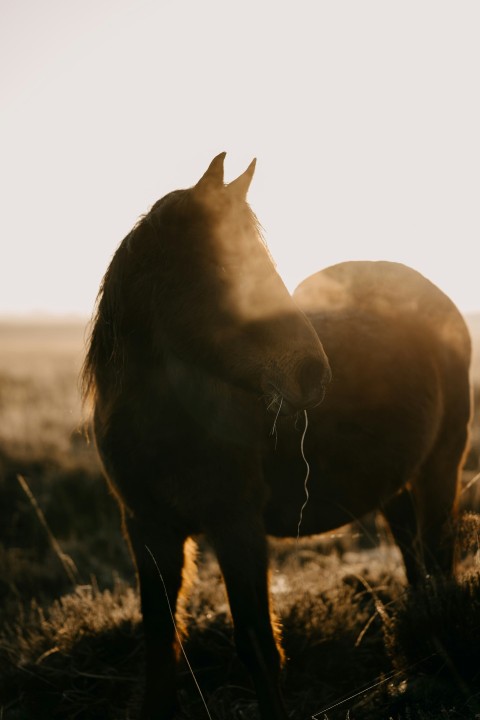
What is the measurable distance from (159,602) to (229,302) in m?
1.50

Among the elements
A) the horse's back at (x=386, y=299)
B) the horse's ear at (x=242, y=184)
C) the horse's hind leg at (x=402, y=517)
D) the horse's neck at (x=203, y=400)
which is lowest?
the horse's hind leg at (x=402, y=517)

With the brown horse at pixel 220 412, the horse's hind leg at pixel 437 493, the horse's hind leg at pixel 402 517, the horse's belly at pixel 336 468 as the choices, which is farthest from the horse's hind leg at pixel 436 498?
the brown horse at pixel 220 412

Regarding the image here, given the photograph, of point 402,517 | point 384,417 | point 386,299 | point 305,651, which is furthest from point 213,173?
point 402,517

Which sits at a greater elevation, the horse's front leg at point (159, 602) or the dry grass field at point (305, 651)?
the horse's front leg at point (159, 602)

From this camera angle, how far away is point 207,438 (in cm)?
247

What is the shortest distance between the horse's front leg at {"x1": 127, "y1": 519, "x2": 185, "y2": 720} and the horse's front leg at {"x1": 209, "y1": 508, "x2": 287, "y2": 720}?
0.29 metres

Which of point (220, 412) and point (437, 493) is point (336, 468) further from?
point (437, 493)

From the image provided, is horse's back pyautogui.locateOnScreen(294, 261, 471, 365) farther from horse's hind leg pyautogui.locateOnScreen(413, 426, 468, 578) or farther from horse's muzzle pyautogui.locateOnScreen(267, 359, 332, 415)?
horse's muzzle pyautogui.locateOnScreen(267, 359, 332, 415)

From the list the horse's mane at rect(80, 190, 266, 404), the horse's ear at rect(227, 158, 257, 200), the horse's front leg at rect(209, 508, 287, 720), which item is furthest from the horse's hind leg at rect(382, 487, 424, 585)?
the horse's ear at rect(227, 158, 257, 200)

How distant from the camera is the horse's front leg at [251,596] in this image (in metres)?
2.50

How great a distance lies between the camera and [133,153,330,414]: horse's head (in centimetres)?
221

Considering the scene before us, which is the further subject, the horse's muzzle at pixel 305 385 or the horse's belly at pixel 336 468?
the horse's belly at pixel 336 468

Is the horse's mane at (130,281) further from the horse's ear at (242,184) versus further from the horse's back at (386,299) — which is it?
the horse's back at (386,299)

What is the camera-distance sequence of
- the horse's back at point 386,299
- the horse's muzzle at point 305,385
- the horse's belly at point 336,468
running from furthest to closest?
the horse's back at point 386,299
the horse's belly at point 336,468
the horse's muzzle at point 305,385
